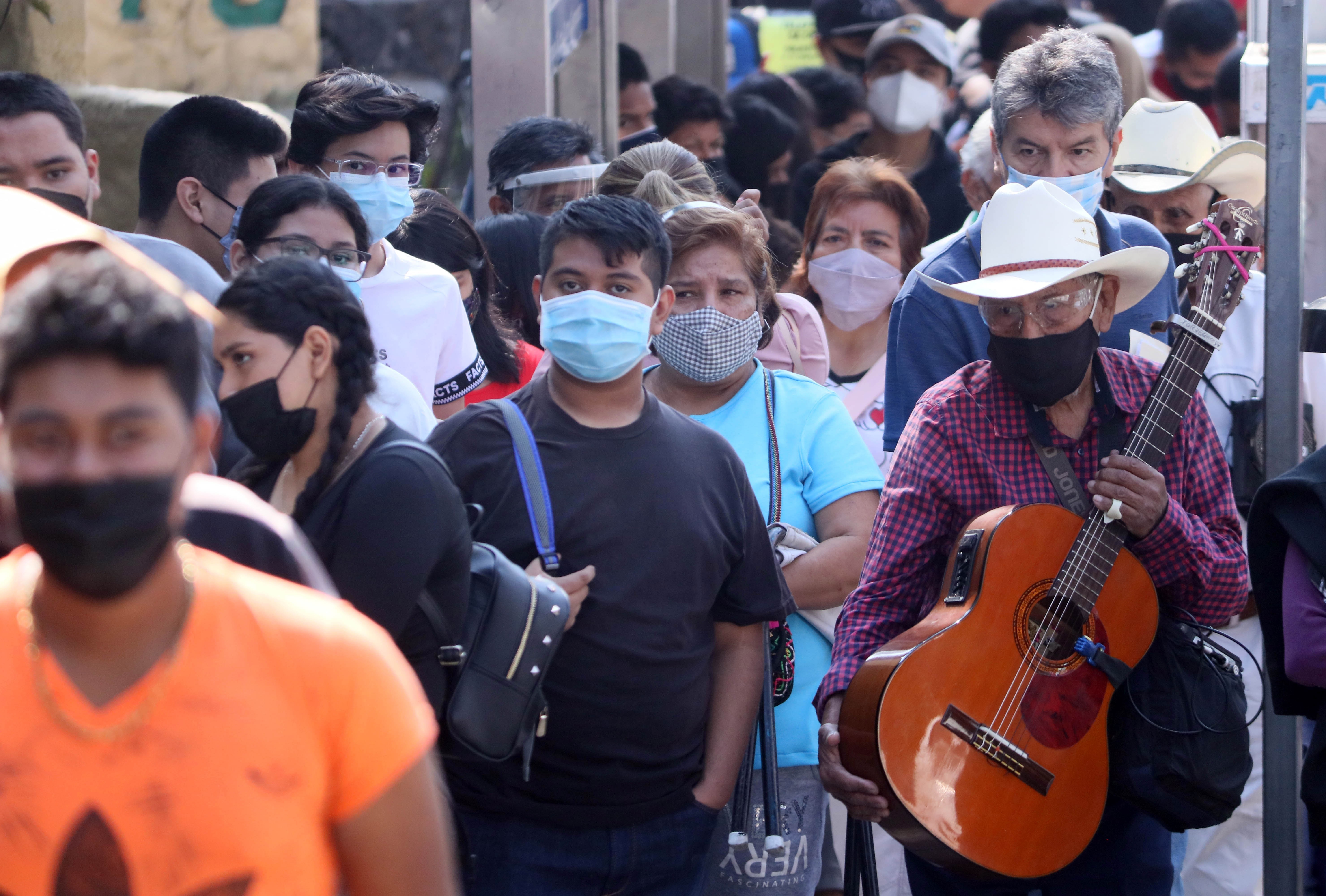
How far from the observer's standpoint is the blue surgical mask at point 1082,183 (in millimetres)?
3824

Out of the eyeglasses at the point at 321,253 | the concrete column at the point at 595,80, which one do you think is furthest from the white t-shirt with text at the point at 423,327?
the concrete column at the point at 595,80

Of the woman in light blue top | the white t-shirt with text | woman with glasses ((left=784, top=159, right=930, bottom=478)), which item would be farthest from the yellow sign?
the woman in light blue top

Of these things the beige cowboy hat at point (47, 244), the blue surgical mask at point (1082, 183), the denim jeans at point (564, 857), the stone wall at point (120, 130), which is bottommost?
the denim jeans at point (564, 857)

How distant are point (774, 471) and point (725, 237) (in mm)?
633

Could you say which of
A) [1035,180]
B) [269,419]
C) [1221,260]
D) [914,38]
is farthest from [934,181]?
[269,419]

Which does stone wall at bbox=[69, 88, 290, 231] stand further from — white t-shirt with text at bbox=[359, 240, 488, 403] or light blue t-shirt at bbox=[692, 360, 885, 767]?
light blue t-shirt at bbox=[692, 360, 885, 767]

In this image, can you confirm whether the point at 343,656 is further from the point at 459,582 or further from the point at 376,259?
the point at 376,259

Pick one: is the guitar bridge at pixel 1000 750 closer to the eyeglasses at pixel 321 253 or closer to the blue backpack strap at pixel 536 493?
the blue backpack strap at pixel 536 493

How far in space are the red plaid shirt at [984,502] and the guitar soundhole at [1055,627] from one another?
0.19 meters

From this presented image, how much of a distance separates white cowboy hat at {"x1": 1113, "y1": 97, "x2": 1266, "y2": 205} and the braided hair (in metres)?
3.24

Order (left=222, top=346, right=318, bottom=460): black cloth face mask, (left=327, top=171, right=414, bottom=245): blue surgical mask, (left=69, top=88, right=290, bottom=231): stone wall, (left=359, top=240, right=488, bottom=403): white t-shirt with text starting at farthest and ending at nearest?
(left=69, top=88, right=290, bottom=231): stone wall < (left=327, top=171, right=414, bottom=245): blue surgical mask < (left=359, top=240, right=488, bottom=403): white t-shirt with text < (left=222, top=346, right=318, bottom=460): black cloth face mask

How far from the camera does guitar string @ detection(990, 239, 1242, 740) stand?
286cm

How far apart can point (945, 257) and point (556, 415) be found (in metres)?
1.33

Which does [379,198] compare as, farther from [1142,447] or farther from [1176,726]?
[1176,726]
